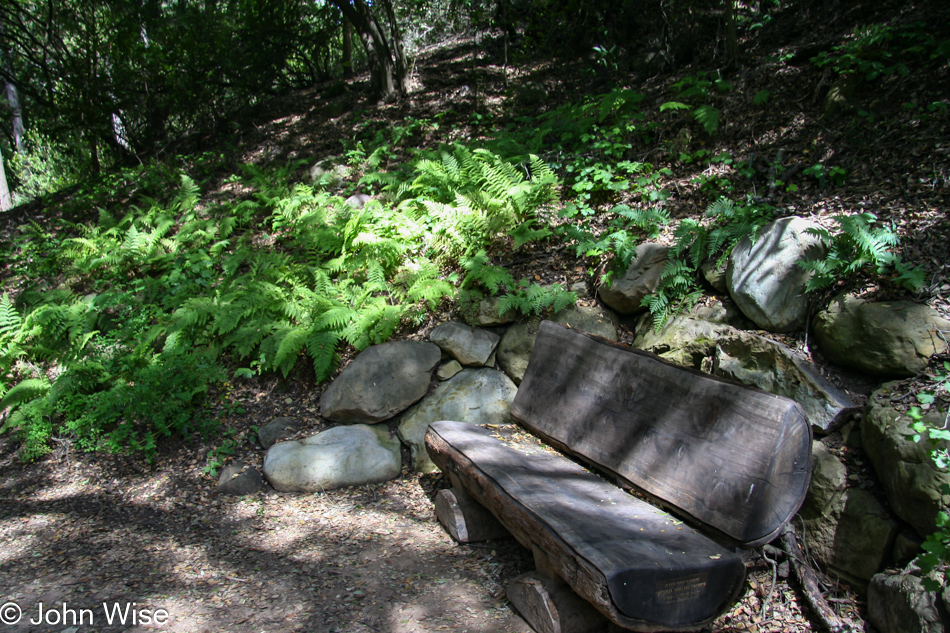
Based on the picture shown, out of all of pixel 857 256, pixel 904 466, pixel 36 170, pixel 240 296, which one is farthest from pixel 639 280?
pixel 36 170

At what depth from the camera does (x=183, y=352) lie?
211 inches

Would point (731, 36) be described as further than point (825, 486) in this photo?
Yes

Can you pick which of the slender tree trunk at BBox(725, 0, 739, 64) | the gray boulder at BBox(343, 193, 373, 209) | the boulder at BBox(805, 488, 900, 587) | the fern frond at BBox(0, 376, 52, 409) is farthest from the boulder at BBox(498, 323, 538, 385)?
the slender tree trunk at BBox(725, 0, 739, 64)

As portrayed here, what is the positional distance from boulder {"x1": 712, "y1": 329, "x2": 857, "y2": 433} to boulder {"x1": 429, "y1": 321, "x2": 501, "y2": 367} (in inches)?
77.7

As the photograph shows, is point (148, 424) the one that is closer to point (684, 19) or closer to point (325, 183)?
point (325, 183)

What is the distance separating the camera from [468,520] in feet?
11.7

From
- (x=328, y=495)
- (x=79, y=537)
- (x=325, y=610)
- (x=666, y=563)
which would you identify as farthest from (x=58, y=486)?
(x=666, y=563)

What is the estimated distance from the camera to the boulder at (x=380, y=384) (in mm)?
4793

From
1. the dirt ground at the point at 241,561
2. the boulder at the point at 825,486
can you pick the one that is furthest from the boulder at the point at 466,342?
the boulder at the point at 825,486

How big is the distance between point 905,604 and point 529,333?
10.2ft

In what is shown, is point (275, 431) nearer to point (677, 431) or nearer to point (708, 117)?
point (677, 431)

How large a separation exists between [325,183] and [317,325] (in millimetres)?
3724

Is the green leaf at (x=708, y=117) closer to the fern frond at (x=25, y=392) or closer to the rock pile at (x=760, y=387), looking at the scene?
the rock pile at (x=760, y=387)

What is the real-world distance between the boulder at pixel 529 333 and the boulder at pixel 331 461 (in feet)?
4.04
